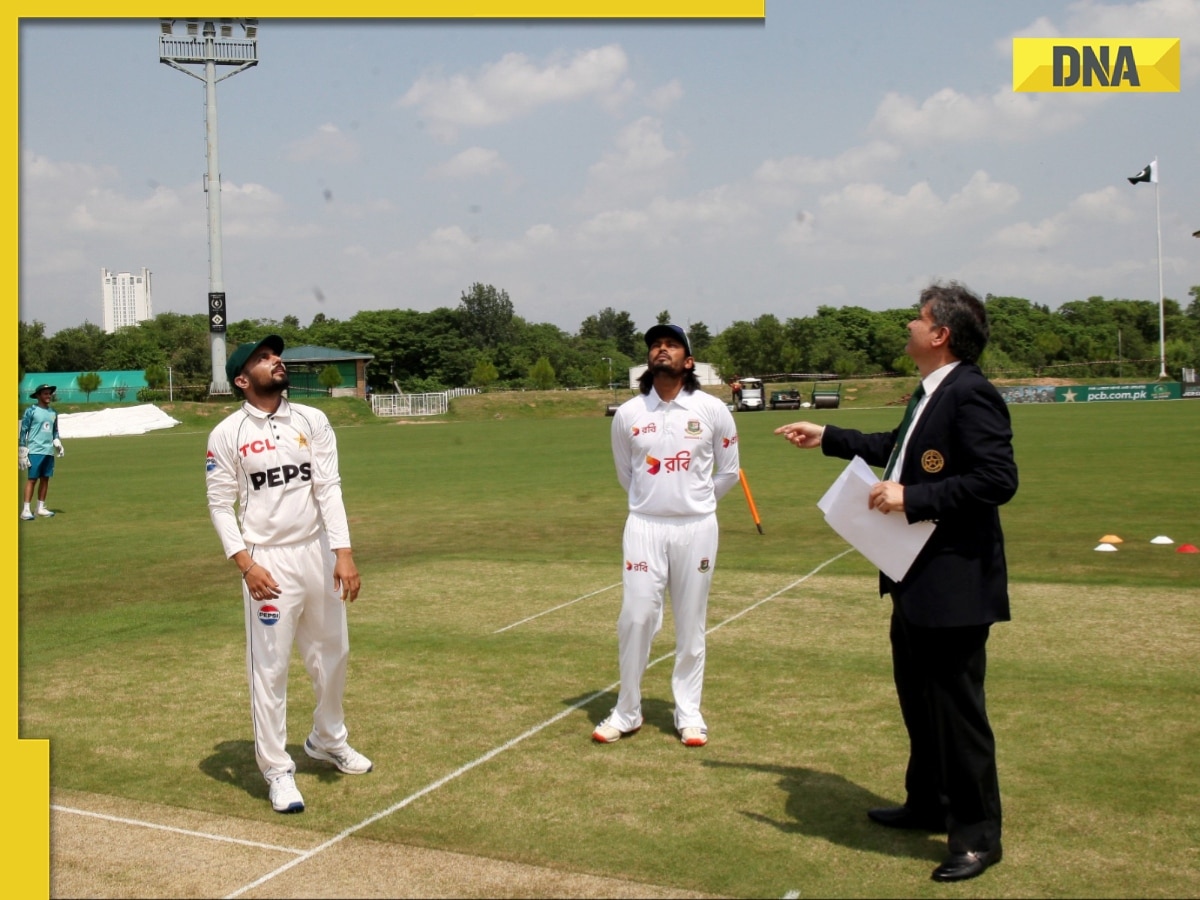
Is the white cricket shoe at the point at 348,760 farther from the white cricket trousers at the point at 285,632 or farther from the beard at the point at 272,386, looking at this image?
the beard at the point at 272,386

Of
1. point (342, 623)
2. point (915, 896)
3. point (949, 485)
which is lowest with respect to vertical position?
point (915, 896)

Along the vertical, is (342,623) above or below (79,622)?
above

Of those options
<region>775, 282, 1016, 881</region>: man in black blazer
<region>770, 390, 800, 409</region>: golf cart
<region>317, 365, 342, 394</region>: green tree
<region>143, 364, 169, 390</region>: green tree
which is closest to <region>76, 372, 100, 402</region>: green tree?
<region>143, 364, 169, 390</region>: green tree

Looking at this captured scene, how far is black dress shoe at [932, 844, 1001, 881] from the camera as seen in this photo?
451 cm

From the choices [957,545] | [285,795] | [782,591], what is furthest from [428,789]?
[782,591]

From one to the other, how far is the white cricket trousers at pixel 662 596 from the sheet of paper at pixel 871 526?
1.55 meters

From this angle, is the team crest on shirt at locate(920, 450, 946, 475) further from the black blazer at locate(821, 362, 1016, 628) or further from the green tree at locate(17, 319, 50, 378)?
the green tree at locate(17, 319, 50, 378)

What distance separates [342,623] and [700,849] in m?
A: 2.17

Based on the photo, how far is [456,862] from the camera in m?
4.76

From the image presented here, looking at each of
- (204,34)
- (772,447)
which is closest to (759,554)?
(772,447)

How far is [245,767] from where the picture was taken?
242 inches

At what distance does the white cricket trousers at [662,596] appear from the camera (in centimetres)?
648

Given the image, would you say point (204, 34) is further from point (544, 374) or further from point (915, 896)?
point (915, 896)

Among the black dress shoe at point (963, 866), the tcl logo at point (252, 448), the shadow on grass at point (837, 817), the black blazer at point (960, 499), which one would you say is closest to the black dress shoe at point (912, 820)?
the shadow on grass at point (837, 817)
